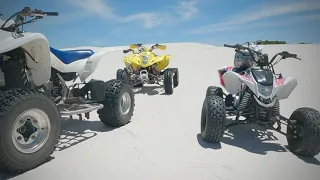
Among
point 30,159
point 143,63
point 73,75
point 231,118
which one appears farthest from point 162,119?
point 143,63

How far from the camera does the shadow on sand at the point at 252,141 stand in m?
3.64

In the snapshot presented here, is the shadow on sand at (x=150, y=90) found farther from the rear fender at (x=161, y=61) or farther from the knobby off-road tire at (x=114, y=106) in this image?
the knobby off-road tire at (x=114, y=106)

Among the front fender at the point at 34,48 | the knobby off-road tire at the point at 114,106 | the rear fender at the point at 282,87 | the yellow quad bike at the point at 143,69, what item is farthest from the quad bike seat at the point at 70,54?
the yellow quad bike at the point at 143,69

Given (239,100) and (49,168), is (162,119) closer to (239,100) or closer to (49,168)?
(239,100)

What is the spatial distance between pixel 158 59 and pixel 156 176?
251 inches

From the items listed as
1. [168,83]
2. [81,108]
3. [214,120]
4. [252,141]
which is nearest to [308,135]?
[252,141]

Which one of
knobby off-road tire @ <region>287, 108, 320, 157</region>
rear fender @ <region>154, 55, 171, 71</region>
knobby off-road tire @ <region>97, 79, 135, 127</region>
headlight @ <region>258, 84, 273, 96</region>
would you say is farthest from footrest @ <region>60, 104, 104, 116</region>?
rear fender @ <region>154, 55, 171, 71</region>

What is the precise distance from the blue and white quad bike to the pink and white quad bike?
158 centimetres

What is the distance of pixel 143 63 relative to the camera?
28.6 ft

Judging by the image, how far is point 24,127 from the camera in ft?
9.31

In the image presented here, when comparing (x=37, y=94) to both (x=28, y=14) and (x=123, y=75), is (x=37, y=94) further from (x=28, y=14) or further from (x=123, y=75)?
(x=123, y=75)

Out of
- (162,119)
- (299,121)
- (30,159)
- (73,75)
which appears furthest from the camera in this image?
(162,119)

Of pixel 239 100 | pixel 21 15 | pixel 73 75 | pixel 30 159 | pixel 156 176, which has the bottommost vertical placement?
pixel 156 176

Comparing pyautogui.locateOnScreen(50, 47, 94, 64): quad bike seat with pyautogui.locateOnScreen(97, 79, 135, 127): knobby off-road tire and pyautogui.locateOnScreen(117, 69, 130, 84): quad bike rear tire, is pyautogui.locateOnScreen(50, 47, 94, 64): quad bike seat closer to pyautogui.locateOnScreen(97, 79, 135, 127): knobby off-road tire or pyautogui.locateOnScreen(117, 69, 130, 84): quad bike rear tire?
pyautogui.locateOnScreen(97, 79, 135, 127): knobby off-road tire
